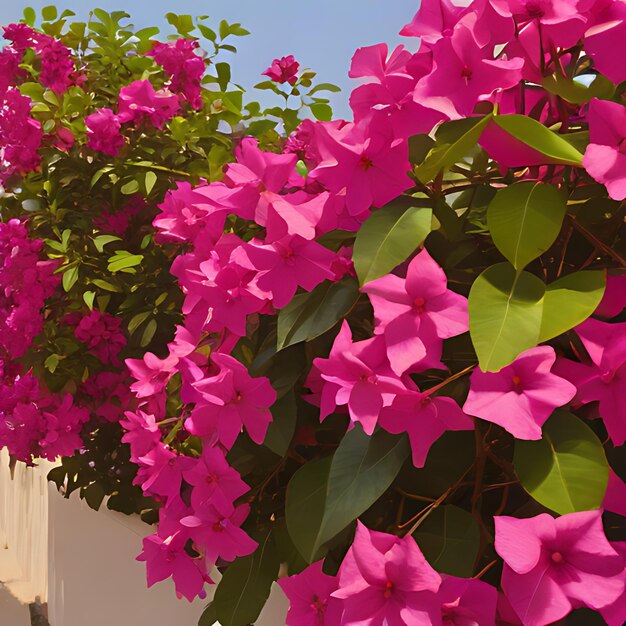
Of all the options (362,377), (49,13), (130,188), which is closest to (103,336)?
(130,188)

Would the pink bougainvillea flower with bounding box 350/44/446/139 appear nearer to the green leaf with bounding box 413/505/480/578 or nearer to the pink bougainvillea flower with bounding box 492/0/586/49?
the pink bougainvillea flower with bounding box 492/0/586/49

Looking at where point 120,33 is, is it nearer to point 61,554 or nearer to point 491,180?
point 61,554

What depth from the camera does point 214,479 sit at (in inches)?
26.5

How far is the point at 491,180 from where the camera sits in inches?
23.2

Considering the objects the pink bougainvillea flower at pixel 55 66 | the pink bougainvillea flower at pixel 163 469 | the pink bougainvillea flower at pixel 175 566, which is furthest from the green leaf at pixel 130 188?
the pink bougainvillea flower at pixel 175 566

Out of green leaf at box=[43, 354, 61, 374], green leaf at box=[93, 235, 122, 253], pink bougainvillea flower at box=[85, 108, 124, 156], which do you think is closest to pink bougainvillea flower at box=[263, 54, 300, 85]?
pink bougainvillea flower at box=[85, 108, 124, 156]

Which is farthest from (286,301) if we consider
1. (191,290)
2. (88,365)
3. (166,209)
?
(88,365)

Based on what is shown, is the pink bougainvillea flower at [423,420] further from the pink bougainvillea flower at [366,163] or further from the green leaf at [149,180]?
the green leaf at [149,180]

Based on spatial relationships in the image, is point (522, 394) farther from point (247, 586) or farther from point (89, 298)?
point (89, 298)

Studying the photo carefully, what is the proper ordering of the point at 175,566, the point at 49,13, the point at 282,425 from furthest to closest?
the point at 49,13, the point at 175,566, the point at 282,425

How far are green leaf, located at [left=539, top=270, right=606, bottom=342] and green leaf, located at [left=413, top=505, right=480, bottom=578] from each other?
166mm

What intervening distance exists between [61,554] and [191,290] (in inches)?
76.6

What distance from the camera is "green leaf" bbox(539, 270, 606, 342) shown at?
433 millimetres

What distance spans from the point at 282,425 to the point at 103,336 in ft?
4.13
